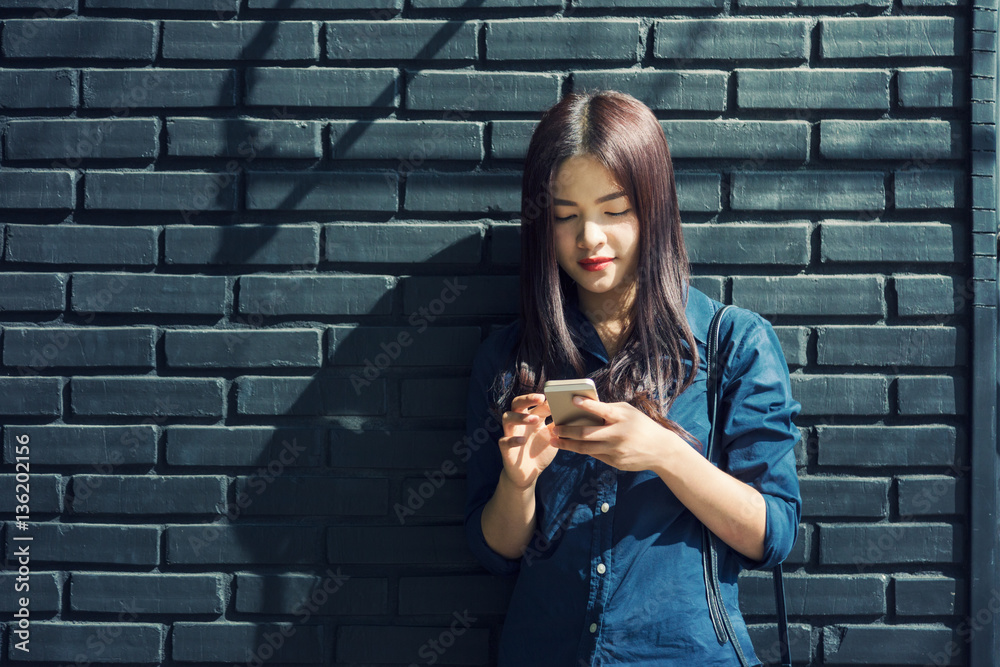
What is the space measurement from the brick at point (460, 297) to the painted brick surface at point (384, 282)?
1 cm

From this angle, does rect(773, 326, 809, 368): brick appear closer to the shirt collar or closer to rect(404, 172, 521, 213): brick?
the shirt collar

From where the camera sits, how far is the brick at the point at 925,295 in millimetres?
2213

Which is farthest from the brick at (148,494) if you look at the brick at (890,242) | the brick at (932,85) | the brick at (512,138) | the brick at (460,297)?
the brick at (932,85)

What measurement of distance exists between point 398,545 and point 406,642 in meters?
0.30

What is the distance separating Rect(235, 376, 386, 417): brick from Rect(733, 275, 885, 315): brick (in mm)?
1189

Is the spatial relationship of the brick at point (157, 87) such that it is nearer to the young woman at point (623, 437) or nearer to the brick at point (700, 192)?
the young woman at point (623, 437)

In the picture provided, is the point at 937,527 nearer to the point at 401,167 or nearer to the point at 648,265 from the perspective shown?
the point at 648,265

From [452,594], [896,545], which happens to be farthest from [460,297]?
[896,545]

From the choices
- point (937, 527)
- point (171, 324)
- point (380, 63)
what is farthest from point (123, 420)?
point (937, 527)

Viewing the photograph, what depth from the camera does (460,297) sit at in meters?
2.27

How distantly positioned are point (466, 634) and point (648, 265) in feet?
4.17

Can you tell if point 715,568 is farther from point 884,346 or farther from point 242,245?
point 242,245

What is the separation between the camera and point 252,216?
7.55ft

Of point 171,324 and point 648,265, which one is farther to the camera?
point 171,324
